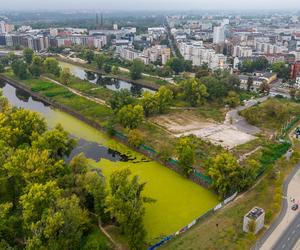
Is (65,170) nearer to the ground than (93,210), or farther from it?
farther from it

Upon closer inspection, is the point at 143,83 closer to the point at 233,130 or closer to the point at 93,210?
the point at 233,130

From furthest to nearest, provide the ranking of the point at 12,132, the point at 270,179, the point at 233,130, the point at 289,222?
the point at 233,130 → the point at 12,132 → the point at 270,179 → the point at 289,222

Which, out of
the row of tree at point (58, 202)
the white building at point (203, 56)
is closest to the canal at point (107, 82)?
the white building at point (203, 56)

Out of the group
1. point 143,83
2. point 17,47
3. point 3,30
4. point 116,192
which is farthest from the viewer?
point 3,30

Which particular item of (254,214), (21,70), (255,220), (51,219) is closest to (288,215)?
(254,214)

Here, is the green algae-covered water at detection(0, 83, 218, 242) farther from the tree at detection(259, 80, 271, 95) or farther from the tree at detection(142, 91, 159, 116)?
the tree at detection(259, 80, 271, 95)

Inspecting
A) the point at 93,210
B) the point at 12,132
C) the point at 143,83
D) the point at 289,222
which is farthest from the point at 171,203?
the point at 143,83

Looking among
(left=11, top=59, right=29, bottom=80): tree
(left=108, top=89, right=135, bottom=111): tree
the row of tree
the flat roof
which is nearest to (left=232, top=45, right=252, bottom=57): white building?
(left=108, top=89, right=135, bottom=111): tree
